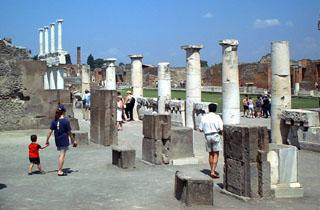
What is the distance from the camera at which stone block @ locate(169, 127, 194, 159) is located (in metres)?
10.9

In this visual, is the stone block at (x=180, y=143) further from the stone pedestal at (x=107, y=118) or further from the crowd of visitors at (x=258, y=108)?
the crowd of visitors at (x=258, y=108)

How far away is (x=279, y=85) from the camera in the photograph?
1395 centimetres

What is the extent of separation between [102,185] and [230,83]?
8347 millimetres

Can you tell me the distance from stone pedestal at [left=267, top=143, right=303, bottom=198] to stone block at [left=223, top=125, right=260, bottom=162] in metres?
0.46

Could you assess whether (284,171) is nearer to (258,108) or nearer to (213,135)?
(213,135)

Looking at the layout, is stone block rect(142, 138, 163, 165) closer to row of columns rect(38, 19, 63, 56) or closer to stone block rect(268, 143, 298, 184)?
stone block rect(268, 143, 298, 184)

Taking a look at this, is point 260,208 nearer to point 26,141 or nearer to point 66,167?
point 66,167

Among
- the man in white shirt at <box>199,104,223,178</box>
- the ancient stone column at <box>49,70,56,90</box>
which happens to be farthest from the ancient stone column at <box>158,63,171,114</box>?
the man in white shirt at <box>199,104,223,178</box>

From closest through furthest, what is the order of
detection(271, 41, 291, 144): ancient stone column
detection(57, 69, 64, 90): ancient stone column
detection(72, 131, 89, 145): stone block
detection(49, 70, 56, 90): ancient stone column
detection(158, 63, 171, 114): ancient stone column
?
detection(271, 41, 291, 144): ancient stone column
detection(72, 131, 89, 145): stone block
detection(158, 63, 171, 114): ancient stone column
detection(57, 69, 64, 90): ancient stone column
detection(49, 70, 56, 90): ancient stone column

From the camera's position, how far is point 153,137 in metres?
10.7

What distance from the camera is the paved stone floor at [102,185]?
278 inches

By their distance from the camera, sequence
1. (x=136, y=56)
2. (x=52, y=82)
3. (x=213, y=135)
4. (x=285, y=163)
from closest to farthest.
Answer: (x=285, y=163)
(x=213, y=135)
(x=136, y=56)
(x=52, y=82)

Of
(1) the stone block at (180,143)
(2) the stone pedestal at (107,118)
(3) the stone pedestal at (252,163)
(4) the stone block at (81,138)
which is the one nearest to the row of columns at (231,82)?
(1) the stone block at (180,143)

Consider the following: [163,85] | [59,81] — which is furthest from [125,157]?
[59,81]
